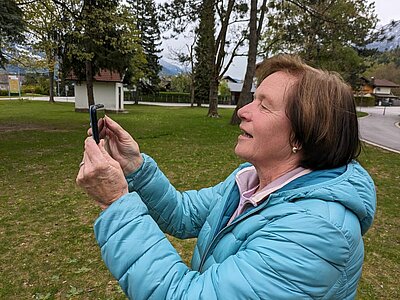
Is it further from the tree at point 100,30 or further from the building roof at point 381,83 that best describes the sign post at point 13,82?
the building roof at point 381,83

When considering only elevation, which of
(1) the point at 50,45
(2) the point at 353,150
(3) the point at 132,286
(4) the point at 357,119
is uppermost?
(1) the point at 50,45

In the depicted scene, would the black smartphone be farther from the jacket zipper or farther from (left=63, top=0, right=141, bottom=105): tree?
(left=63, top=0, right=141, bottom=105): tree

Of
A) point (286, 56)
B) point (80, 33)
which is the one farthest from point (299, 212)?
point (80, 33)

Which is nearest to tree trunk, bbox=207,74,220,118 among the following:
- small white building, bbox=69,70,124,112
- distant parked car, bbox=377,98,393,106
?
small white building, bbox=69,70,124,112

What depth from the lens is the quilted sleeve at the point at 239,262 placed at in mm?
875

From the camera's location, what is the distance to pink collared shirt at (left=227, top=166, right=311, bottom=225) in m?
1.14

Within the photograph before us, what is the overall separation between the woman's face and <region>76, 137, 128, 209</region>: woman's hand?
1.48 ft

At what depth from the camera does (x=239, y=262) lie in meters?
0.94

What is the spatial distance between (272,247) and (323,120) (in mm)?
449

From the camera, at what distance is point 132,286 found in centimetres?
99

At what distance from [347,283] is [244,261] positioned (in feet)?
1.03

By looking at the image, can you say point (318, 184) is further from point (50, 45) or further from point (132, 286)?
point (50, 45)

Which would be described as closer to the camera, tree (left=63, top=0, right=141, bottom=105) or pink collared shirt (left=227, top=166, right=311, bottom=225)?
pink collared shirt (left=227, top=166, right=311, bottom=225)

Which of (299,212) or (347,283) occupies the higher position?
(299,212)
